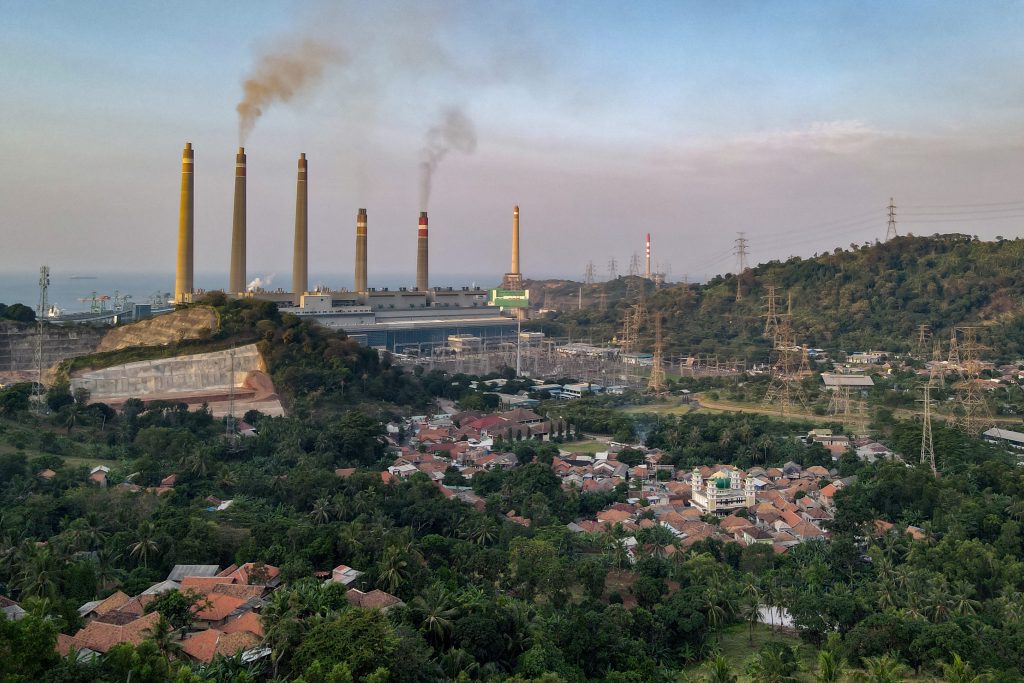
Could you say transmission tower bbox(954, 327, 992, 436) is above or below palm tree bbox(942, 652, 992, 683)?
above

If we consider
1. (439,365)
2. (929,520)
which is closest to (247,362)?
(439,365)

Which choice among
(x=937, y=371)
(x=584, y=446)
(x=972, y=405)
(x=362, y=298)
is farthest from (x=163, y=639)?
(x=362, y=298)

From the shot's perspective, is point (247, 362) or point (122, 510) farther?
point (247, 362)

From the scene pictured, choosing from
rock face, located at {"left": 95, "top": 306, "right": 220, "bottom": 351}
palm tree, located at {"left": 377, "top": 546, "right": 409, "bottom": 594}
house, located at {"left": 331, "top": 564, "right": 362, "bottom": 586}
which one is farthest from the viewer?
rock face, located at {"left": 95, "top": 306, "right": 220, "bottom": 351}

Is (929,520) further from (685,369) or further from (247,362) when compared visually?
(685,369)

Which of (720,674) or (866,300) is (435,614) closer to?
(720,674)

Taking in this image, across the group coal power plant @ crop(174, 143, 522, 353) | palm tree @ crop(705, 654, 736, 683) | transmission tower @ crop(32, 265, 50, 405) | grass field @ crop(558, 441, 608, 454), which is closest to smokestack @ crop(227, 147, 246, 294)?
coal power plant @ crop(174, 143, 522, 353)

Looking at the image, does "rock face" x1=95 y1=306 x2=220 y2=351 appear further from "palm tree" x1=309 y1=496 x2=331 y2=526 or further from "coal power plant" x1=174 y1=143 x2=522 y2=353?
"palm tree" x1=309 y1=496 x2=331 y2=526
